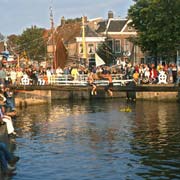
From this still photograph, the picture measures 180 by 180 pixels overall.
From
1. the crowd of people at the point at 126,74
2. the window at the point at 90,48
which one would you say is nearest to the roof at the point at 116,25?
the window at the point at 90,48

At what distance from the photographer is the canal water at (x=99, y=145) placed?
21266 millimetres

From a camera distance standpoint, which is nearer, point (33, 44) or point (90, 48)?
point (90, 48)

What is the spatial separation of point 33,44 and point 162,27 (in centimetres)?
4660

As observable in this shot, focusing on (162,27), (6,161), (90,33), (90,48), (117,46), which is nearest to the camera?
(6,161)

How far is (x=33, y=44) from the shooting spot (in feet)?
361

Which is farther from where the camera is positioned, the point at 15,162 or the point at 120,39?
the point at 120,39

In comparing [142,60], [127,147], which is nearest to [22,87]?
[127,147]

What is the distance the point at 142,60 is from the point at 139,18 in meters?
21.5

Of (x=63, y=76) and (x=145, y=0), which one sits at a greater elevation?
(x=145, y=0)

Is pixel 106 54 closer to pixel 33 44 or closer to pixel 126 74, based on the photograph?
pixel 33 44

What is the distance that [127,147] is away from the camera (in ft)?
87.2

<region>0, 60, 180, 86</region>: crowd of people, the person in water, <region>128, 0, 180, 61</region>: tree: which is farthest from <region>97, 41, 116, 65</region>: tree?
the person in water

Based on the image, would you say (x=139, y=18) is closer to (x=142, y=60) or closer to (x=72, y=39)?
(x=142, y=60)

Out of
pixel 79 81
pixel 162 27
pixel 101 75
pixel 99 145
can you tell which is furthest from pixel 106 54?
pixel 99 145
